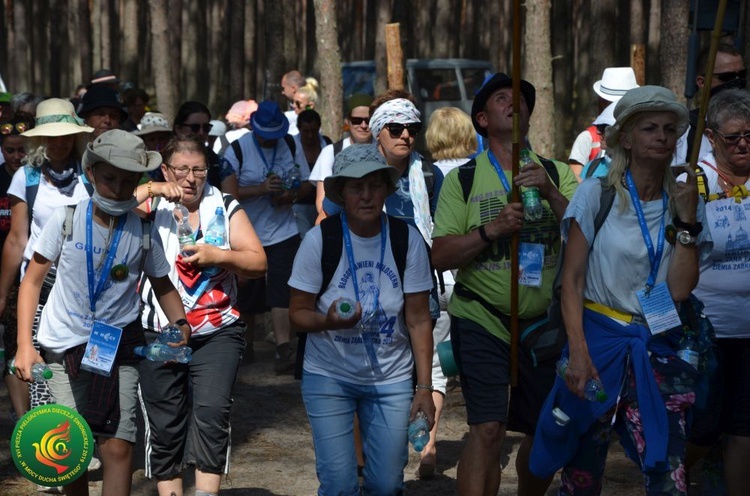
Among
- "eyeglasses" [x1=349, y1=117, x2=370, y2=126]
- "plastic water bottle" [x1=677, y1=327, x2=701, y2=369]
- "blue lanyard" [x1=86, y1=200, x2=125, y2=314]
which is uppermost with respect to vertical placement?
"eyeglasses" [x1=349, y1=117, x2=370, y2=126]

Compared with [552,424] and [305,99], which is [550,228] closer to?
[552,424]

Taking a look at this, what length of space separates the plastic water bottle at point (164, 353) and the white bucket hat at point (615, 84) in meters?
4.27

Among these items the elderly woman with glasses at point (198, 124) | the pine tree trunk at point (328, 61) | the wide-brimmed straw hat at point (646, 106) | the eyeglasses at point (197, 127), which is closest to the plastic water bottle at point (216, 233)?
the wide-brimmed straw hat at point (646, 106)

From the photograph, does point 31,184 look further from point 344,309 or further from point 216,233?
point 344,309

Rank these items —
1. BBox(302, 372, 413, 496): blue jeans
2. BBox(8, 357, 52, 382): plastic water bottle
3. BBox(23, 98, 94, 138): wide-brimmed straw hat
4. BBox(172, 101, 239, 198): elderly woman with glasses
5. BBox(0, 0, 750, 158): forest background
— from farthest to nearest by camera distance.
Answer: BBox(0, 0, 750, 158): forest background < BBox(172, 101, 239, 198): elderly woman with glasses < BBox(23, 98, 94, 138): wide-brimmed straw hat < BBox(8, 357, 52, 382): plastic water bottle < BBox(302, 372, 413, 496): blue jeans

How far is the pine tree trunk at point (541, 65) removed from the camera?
13.5 metres

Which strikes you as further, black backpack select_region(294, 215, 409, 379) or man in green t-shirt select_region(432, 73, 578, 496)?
man in green t-shirt select_region(432, 73, 578, 496)

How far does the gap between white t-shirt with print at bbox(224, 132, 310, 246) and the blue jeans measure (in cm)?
491

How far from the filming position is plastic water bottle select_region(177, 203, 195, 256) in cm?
644

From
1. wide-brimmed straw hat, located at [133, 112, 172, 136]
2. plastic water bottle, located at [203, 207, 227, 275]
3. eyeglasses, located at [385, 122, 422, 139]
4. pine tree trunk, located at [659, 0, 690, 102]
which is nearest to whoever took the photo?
plastic water bottle, located at [203, 207, 227, 275]

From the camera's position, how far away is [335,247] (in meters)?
5.55

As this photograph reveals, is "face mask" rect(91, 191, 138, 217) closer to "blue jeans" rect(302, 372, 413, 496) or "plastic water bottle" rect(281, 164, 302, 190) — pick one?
"blue jeans" rect(302, 372, 413, 496)

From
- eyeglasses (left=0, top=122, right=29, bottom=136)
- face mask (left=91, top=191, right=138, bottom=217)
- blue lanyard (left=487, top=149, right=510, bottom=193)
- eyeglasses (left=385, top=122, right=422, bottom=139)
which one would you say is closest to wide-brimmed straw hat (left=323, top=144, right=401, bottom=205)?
blue lanyard (left=487, top=149, right=510, bottom=193)

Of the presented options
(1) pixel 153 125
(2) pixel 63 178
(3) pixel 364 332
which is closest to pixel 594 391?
(3) pixel 364 332
